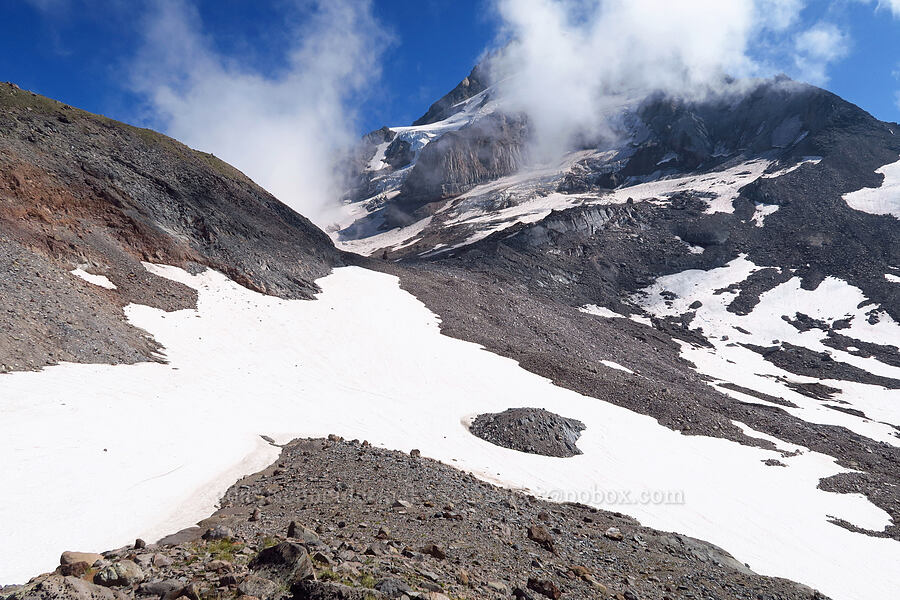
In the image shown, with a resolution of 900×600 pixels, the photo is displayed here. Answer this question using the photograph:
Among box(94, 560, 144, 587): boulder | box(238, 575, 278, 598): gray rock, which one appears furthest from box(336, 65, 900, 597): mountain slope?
box(94, 560, 144, 587): boulder

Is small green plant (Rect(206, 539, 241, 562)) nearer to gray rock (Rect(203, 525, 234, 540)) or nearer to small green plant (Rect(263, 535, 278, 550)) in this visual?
gray rock (Rect(203, 525, 234, 540))

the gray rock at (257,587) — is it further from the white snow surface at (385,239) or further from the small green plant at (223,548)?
the white snow surface at (385,239)

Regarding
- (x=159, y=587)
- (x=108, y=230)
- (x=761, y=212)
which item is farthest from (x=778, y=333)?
(x=159, y=587)

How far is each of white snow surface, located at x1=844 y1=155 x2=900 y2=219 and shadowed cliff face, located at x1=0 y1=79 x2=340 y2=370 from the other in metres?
87.5

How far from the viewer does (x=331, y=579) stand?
5531mm

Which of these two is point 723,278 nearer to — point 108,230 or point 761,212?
point 761,212

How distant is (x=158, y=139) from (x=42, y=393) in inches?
1411

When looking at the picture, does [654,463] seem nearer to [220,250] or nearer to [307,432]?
[307,432]

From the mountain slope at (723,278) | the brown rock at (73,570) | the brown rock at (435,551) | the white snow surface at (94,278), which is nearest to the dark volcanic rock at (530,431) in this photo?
the mountain slope at (723,278)

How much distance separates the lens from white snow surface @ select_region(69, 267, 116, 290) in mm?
23875

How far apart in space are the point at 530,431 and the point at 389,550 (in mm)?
15089

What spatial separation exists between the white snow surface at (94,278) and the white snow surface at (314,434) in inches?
96.1

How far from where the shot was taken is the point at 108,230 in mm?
29109

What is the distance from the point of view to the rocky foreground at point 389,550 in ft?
17.5
